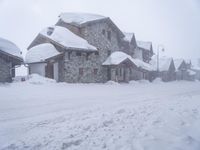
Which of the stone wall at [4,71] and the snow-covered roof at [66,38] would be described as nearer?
the stone wall at [4,71]

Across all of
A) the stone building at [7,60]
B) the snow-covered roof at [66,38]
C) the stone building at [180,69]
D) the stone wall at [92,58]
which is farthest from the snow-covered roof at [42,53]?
the stone building at [180,69]

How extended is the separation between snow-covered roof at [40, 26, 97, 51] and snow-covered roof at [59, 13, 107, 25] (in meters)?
1.67

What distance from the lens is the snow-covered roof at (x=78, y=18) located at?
3094 cm

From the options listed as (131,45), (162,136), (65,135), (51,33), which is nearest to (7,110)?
(65,135)

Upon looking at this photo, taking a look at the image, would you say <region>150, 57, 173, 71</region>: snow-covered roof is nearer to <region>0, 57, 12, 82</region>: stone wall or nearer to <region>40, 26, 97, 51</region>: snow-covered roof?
<region>40, 26, 97, 51</region>: snow-covered roof

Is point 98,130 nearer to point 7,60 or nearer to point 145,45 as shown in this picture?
point 7,60

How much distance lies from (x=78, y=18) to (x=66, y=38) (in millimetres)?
4835

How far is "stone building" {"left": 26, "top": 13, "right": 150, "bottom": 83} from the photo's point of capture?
27578 mm

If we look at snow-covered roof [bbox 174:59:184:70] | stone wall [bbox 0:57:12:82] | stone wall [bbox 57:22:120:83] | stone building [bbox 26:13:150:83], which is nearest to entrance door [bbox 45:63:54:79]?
stone building [bbox 26:13:150:83]

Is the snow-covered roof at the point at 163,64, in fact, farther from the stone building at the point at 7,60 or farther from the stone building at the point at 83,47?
the stone building at the point at 7,60

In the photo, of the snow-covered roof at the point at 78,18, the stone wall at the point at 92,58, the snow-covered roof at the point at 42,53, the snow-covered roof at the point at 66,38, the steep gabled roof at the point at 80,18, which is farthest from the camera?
the snow-covered roof at the point at 78,18

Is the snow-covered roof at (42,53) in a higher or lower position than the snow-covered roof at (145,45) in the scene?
lower

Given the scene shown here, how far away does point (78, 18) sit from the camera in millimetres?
32062

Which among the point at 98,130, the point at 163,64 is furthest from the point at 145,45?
the point at 98,130
